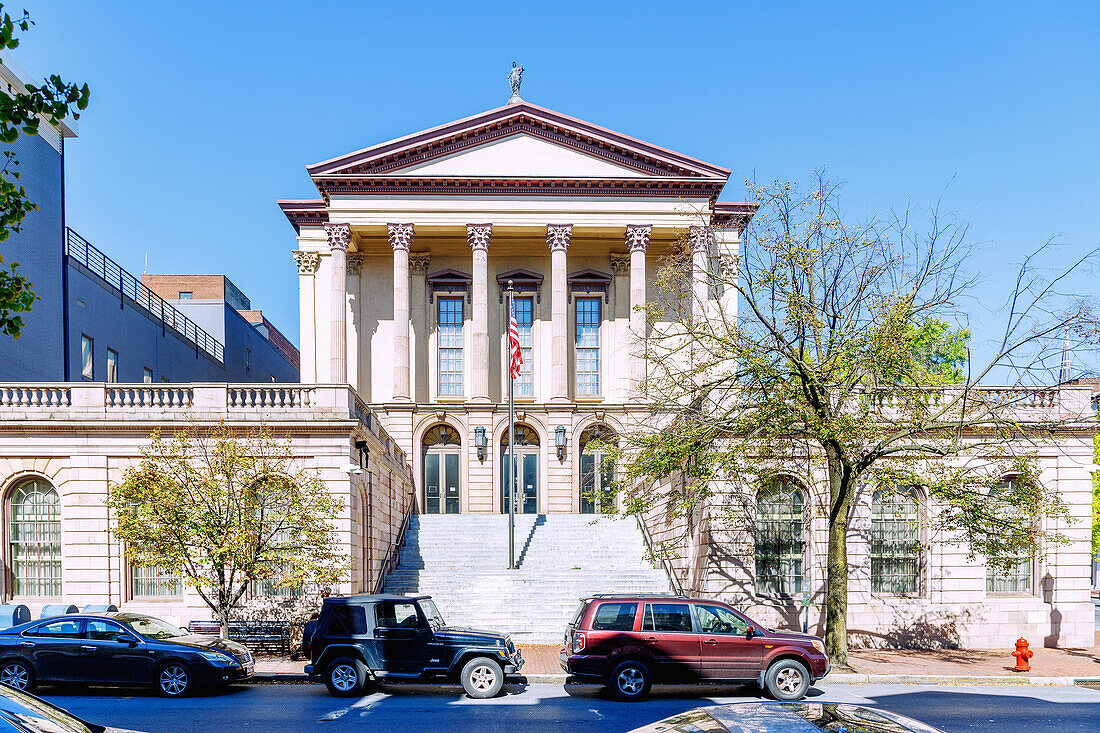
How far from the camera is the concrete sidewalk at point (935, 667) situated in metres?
17.9

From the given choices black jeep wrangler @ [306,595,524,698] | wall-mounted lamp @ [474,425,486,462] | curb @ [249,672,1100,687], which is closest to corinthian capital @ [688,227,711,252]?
wall-mounted lamp @ [474,425,486,462]

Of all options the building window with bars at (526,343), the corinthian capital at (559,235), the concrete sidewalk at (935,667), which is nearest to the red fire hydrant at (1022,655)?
the concrete sidewalk at (935,667)

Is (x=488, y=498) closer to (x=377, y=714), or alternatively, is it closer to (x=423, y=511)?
(x=423, y=511)

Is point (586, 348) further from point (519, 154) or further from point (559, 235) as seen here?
point (519, 154)

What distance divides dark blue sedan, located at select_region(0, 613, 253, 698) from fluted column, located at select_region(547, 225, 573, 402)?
2475 cm

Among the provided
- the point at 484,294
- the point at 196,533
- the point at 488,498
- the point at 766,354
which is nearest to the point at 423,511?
the point at 488,498

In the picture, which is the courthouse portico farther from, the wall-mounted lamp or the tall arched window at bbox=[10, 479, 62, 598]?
the tall arched window at bbox=[10, 479, 62, 598]

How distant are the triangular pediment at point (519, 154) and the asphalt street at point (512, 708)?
2666cm

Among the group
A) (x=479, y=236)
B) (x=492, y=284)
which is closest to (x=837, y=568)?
(x=479, y=236)

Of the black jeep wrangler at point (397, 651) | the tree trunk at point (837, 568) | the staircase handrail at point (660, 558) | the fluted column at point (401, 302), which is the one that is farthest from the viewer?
the fluted column at point (401, 302)

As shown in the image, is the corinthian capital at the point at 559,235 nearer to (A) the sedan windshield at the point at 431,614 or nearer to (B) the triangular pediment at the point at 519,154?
(B) the triangular pediment at the point at 519,154

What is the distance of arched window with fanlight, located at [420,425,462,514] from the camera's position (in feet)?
130

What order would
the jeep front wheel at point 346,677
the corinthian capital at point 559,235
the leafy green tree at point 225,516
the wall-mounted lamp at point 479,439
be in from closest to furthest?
the jeep front wheel at point 346,677 < the leafy green tree at point 225,516 < the wall-mounted lamp at point 479,439 < the corinthian capital at point 559,235

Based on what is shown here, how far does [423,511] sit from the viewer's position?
39.2 m
